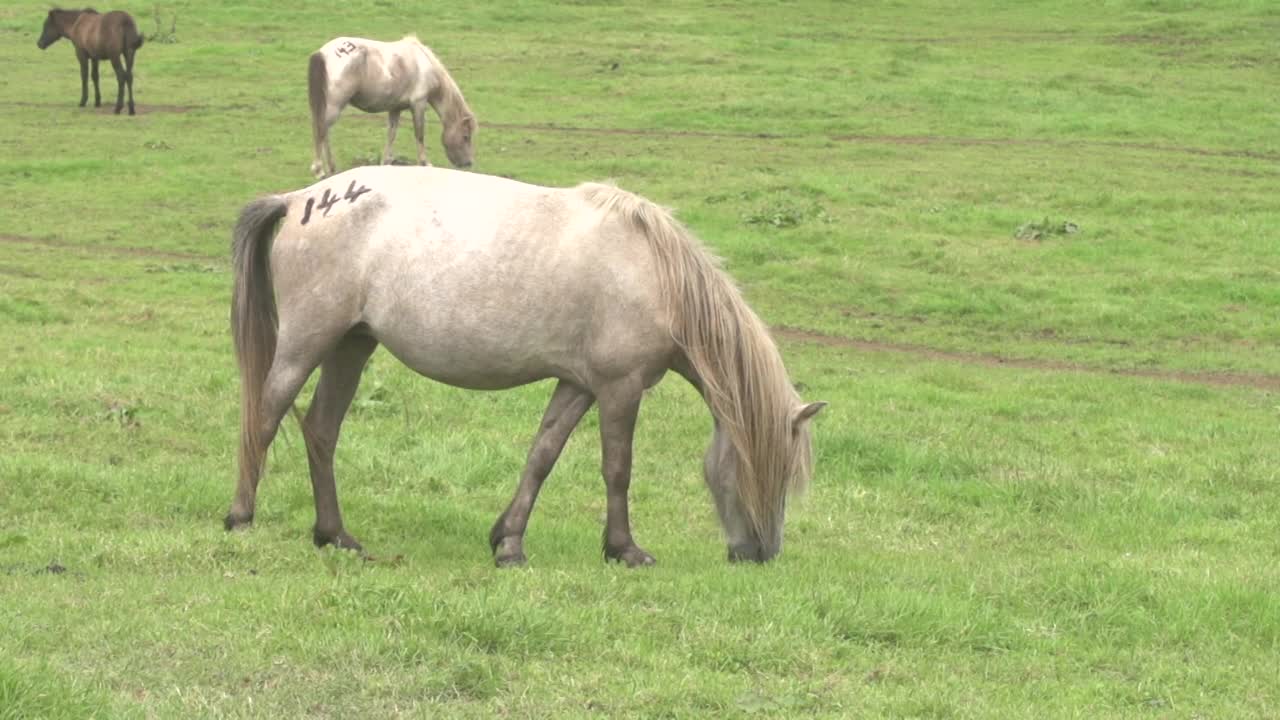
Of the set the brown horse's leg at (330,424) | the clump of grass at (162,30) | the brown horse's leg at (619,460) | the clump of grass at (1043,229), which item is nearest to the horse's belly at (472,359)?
the brown horse's leg at (619,460)

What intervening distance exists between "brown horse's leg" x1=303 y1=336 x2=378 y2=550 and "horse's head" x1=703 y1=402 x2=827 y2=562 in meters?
1.84

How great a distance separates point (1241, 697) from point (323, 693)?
3.52m

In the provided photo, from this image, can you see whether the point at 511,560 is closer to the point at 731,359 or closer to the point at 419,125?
the point at 731,359

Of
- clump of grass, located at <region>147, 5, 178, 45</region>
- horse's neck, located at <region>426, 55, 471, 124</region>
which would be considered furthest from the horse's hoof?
clump of grass, located at <region>147, 5, 178, 45</region>

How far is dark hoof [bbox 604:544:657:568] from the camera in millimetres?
8047

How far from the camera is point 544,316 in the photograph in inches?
311

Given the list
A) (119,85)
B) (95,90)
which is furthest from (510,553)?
(95,90)

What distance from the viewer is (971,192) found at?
75.6 feet

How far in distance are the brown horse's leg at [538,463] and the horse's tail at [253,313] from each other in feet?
4.44

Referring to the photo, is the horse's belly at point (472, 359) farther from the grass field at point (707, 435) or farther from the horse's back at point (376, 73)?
the horse's back at point (376, 73)

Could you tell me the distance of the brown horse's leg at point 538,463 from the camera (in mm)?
8008

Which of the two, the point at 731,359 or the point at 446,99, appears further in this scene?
the point at 446,99

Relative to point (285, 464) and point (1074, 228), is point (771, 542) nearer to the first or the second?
point (285, 464)

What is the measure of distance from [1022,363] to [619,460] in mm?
8722
